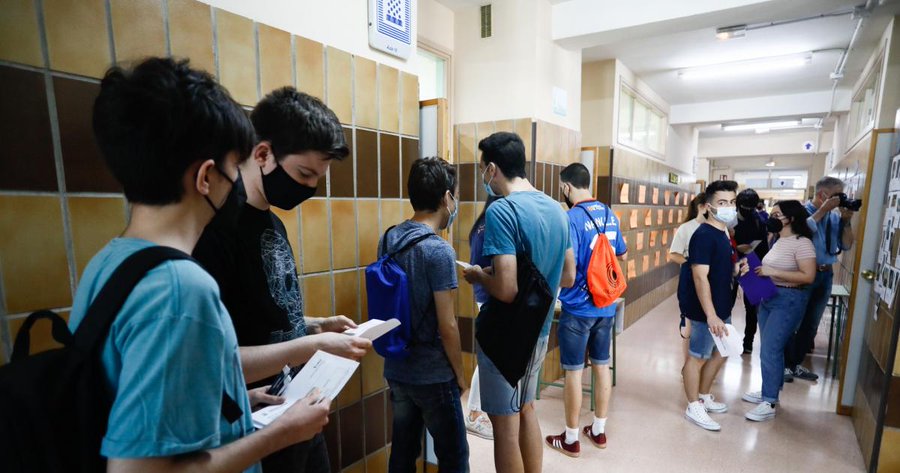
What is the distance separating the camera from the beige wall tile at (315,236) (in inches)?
63.0

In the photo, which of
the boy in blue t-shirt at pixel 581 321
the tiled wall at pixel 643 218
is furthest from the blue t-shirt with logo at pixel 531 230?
the tiled wall at pixel 643 218

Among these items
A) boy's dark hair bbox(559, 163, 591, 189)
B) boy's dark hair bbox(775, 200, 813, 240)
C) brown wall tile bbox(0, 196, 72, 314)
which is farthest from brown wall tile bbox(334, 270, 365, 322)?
boy's dark hair bbox(775, 200, 813, 240)

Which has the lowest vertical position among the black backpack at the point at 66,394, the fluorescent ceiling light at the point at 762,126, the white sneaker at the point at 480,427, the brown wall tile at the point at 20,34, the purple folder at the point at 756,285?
the white sneaker at the point at 480,427

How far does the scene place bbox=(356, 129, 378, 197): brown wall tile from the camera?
178 centimetres

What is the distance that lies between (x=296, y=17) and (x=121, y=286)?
1.30m

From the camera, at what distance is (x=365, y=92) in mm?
1781

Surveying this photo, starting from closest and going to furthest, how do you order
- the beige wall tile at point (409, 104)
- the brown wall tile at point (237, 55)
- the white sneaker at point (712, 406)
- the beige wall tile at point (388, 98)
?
1. the brown wall tile at point (237, 55)
2. the beige wall tile at point (388, 98)
3. the beige wall tile at point (409, 104)
4. the white sneaker at point (712, 406)

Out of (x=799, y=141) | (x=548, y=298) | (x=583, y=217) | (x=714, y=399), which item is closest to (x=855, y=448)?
(x=714, y=399)

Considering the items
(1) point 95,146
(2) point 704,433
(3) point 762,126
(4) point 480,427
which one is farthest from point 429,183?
(3) point 762,126

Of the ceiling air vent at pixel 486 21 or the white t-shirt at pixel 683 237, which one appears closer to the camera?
the ceiling air vent at pixel 486 21

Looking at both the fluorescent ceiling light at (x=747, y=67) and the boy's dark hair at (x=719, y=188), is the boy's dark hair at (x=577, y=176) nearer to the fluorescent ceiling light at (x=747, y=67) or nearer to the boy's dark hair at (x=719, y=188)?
the boy's dark hair at (x=719, y=188)

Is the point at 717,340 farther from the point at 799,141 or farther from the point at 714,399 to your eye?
the point at 799,141

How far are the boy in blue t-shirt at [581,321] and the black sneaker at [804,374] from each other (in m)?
2.35

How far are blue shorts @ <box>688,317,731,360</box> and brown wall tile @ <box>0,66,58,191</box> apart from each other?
10.7 ft
